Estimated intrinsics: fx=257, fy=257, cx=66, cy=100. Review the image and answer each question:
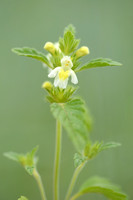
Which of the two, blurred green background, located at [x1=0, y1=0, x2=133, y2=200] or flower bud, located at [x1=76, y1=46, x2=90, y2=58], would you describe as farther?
A: blurred green background, located at [x1=0, y1=0, x2=133, y2=200]

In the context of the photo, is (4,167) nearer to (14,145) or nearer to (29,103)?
(14,145)

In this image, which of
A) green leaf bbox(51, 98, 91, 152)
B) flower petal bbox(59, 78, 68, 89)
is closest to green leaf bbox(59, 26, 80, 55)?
flower petal bbox(59, 78, 68, 89)

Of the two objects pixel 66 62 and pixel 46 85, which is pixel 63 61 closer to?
pixel 66 62

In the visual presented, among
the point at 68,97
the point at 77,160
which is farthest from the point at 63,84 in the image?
the point at 77,160

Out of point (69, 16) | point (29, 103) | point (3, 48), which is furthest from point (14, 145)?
point (69, 16)

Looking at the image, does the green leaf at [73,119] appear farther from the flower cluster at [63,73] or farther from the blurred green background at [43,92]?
the blurred green background at [43,92]

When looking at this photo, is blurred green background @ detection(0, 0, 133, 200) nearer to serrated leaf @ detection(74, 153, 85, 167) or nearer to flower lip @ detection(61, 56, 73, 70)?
serrated leaf @ detection(74, 153, 85, 167)

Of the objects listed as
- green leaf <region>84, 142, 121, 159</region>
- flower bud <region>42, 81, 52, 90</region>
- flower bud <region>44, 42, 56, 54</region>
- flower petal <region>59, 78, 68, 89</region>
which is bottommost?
green leaf <region>84, 142, 121, 159</region>
